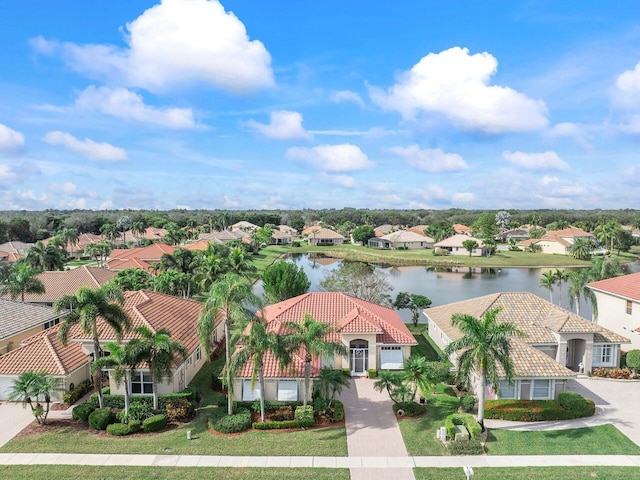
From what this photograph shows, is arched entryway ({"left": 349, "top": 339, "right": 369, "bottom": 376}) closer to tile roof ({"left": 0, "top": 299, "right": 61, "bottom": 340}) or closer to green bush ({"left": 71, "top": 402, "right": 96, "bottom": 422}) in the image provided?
green bush ({"left": 71, "top": 402, "right": 96, "bottom": 422})

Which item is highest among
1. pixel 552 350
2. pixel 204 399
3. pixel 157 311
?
pixel 157 311

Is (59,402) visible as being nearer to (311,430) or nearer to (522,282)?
(311,430)

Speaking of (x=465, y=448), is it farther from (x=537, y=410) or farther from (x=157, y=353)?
(x=157, y=353)

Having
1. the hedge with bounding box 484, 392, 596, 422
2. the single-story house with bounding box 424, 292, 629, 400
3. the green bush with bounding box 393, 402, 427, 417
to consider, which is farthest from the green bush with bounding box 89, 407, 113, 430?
the single-story house with bounding box 424, 292, 629, 400

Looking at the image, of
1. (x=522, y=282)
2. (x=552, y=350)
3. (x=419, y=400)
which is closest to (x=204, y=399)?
(x=419, y=400)

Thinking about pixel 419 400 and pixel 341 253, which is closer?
pixel 419 400

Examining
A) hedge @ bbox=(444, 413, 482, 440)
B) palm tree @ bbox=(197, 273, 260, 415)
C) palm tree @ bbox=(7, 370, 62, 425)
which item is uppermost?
palm tree @ bbox=(197, 273, 260, 415)
